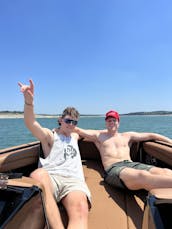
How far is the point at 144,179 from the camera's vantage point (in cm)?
200

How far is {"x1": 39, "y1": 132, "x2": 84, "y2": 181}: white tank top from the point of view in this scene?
2080mm

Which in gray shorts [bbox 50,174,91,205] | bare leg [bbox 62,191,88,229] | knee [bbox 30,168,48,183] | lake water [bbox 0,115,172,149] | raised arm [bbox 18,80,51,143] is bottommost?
lake water [bbox 0,115,172,149]

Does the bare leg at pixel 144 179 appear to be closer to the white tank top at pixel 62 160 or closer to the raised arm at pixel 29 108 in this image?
the white tank top at pixel 62 160

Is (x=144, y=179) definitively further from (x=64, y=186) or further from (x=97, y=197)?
(x=64, y=186)

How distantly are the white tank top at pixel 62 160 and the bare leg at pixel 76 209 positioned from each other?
0.28 metres

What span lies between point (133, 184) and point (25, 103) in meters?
1.35

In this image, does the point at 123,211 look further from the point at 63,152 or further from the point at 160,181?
the point at 63,152

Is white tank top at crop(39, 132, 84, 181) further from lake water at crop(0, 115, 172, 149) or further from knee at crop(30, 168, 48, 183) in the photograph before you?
lake water at crop(0, 115, 172, 149)

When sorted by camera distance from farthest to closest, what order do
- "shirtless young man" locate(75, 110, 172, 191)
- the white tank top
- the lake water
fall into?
the lake water, the white tank top, "shirtless young man" locate(75, 110, 172, 191)

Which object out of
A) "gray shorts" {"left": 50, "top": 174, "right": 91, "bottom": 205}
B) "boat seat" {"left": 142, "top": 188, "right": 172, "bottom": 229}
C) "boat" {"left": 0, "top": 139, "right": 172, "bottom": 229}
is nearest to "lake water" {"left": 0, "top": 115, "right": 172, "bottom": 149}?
"boat" {"left": 0, "top": 139, "right": 172, "bottom": 229}

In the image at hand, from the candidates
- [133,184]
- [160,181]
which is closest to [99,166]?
[133,184]

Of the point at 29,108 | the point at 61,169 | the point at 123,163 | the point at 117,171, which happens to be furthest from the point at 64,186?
the point at 123,163

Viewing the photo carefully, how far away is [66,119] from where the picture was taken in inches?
92.6

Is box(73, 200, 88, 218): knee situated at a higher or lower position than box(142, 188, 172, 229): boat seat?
lower
